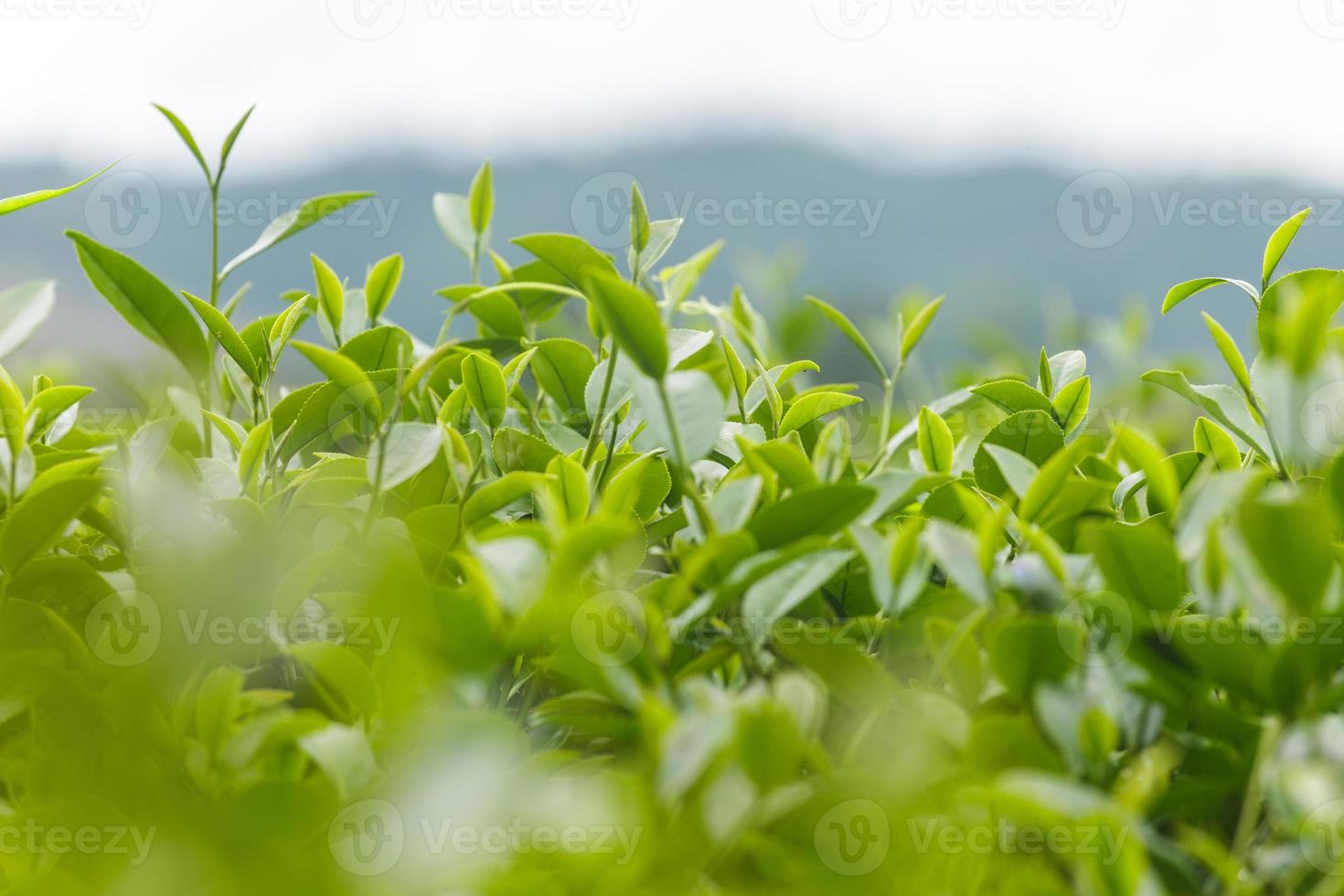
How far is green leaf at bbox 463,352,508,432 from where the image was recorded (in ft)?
1.90

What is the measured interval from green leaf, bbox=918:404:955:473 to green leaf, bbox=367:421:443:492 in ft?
0.95

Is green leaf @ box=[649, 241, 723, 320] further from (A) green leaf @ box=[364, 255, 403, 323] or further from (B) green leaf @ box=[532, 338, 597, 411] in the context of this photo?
(A) green leaf @ box=[364, 255, 403, 323]

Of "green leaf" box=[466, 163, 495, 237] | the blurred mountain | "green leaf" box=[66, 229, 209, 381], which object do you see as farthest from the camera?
the blurred mountain

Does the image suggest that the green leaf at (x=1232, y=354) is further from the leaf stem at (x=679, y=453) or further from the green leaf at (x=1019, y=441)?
the leaf stem at (x=679, y=453)

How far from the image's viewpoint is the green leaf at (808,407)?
643 mm

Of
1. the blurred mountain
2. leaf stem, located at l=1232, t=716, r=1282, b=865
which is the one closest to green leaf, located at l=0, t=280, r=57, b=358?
Answer: leaf stem, located at l=1232, t=716, r=1282, b=865

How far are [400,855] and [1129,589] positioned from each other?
0.29 meters

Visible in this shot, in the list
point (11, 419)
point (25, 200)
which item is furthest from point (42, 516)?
point (25, 200)

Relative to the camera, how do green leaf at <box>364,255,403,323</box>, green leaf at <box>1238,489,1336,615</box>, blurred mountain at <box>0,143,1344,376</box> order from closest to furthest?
green leaf at <box>1238,489,1336,615</box> → green leaf at <box>364,255,403,323</box> → blurred mountain at <box>0,143,1344,376</box>

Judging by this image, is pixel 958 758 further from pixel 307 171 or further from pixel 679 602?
pixel 307 171

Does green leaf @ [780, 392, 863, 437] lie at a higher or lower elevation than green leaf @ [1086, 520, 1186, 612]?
lower

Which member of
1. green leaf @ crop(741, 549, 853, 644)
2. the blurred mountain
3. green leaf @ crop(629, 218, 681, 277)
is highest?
green leaf @ crop(629, 218, 681, 277)

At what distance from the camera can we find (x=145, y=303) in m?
0.57

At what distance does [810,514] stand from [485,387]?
0.24 metres
